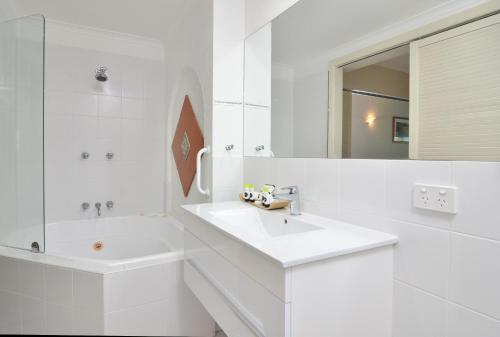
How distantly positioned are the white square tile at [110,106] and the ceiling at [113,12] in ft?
2.20

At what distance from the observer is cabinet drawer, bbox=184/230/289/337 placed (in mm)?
801

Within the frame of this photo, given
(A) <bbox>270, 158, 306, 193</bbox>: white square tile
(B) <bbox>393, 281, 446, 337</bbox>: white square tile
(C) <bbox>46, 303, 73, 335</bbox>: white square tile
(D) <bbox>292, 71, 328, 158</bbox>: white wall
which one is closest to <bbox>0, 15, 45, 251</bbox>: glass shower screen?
(C) <bbox>46, 303, 73, 335</bbox>: white square tile

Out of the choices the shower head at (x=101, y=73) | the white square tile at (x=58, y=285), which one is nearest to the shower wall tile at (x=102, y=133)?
the shower head at (x=101, y=73)

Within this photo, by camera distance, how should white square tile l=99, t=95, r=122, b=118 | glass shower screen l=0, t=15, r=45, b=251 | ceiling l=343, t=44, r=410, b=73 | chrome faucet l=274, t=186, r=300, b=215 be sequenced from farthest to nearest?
1. white square tile l=99, t=95, r=122, b=118
2. glass shower screen l=0, t=15, r=45, b=251
3. chrome faucet l=274, t=186, r=300, b=215
4. ceiling l=343, t=44, r=410, b=73

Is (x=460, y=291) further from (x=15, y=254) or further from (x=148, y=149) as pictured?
(x=148, y=149)

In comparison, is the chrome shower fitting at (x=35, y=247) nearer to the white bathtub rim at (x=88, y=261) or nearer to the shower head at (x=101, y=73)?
the white bathtub rim at (x=88, y=261)

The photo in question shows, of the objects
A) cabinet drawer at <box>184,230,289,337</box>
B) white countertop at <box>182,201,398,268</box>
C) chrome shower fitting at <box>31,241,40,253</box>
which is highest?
white countertop at <box>182,201,398,268</box>

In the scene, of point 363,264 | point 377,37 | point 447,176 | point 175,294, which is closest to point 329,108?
point 377,37

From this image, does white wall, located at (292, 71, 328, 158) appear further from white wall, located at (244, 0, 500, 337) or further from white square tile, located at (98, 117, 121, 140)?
white square tile, located at (98, 117, 121, 140)

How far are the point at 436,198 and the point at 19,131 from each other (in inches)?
95.9

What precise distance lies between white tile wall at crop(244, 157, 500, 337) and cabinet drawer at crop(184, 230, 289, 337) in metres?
0.49

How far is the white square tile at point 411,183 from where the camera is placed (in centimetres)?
86

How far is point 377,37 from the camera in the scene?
1.08 metres

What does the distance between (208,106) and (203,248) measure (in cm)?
101
